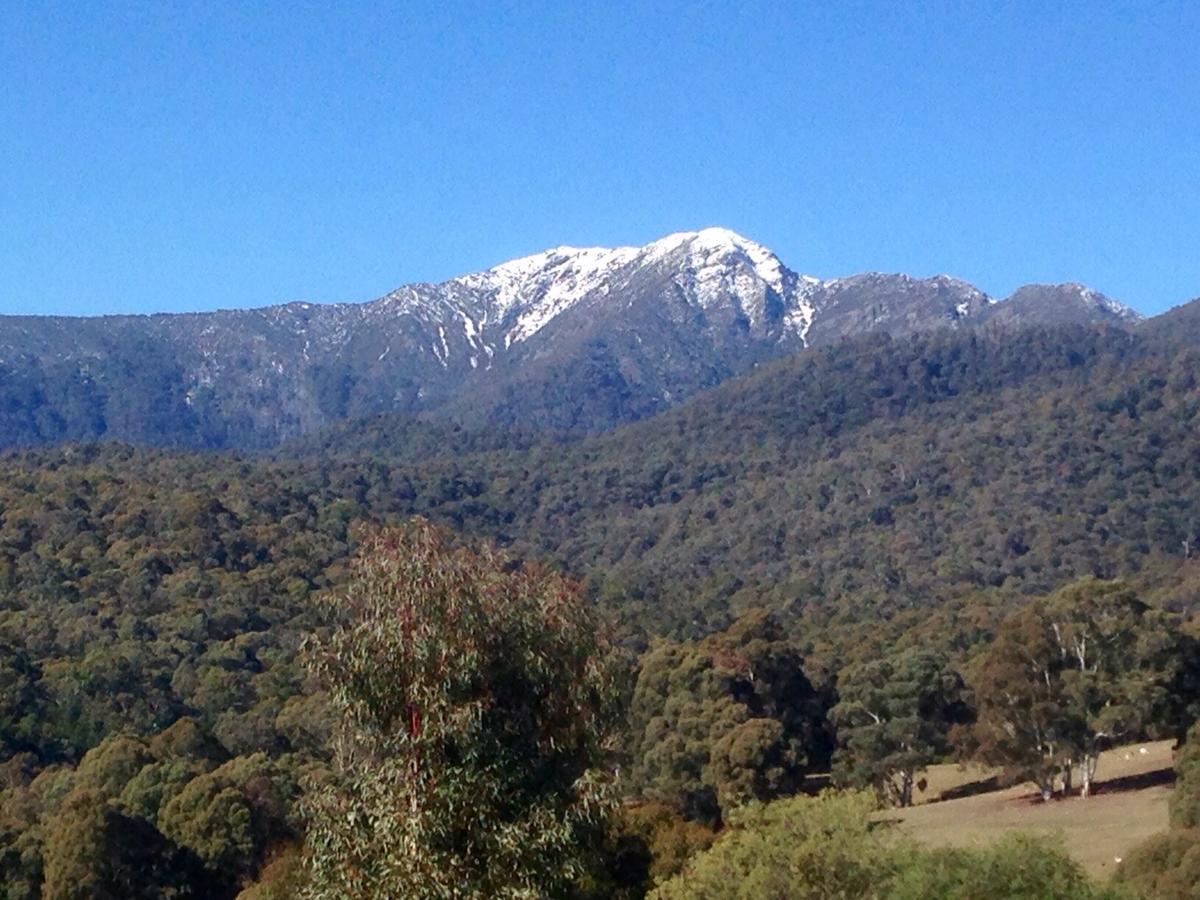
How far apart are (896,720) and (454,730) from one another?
3252 centimetres

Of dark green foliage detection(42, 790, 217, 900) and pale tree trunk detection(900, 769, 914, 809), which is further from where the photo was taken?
pale tree trunk detection(900, 769, 914, 809)

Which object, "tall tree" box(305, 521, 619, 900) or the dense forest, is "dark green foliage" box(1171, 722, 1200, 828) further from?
"tall tree" box(305, 521, 619, 900)

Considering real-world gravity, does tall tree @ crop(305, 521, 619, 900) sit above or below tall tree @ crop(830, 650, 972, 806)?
above

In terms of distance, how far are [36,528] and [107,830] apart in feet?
159

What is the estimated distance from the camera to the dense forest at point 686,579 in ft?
122

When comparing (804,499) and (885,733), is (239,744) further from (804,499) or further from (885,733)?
(804,499)

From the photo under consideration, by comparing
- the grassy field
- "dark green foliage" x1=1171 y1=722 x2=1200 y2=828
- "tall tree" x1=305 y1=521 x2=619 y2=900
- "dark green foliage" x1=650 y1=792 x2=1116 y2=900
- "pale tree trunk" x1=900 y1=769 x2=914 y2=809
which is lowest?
"pale tree trunk" x1=900 y1=769 x2=914 y2=809

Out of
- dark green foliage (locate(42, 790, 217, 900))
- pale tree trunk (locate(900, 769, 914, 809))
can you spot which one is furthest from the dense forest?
pale tree trunk (locate(900, 769, 914, 809))

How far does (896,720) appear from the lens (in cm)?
4300

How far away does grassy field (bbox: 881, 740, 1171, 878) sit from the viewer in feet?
97.5

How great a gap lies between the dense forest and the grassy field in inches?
47.1

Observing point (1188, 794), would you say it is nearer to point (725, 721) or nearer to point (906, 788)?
point (906, 788)

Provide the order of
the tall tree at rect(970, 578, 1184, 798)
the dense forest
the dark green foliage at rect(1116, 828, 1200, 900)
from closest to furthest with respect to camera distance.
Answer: the dark green foliage at rect(1116, 828, 1200, 900), the dense forest, the tall tree at rect(970, 578, 1184, 798)

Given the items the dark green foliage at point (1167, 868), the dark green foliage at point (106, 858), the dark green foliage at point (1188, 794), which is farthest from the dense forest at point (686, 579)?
the dark green foliage at point (1188, 794)
